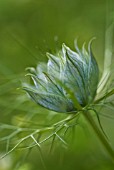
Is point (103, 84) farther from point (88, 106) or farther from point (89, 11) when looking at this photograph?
point (89, 11)

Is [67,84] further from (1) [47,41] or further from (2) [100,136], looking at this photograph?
(1) [47,41]

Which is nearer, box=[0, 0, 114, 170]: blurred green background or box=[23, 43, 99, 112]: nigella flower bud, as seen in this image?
box=[23, 43, 99, 112]: nigella flower bud

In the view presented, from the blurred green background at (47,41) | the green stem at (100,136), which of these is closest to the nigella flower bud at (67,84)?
the green stem at (100,136)

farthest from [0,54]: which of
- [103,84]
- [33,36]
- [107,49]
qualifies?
[103,84]

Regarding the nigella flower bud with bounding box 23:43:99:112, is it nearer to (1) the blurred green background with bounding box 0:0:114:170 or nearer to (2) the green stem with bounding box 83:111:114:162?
(2) the green stem with bounding box 83:111:114:162

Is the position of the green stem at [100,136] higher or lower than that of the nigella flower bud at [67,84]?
lower

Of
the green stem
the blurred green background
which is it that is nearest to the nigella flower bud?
the green stem

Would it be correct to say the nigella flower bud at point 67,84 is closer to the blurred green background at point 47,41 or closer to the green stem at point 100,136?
the green stem at point 100,136
